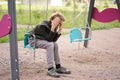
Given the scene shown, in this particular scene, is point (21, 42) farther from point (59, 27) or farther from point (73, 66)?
point (59, 27)

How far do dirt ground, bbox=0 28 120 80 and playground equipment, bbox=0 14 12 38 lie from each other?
108 cm

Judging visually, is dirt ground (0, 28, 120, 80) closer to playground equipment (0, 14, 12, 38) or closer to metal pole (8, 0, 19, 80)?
metal pole (8, 0, 19, 80)

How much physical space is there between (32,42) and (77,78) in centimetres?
115

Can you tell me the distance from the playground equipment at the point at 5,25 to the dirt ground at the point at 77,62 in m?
1.08

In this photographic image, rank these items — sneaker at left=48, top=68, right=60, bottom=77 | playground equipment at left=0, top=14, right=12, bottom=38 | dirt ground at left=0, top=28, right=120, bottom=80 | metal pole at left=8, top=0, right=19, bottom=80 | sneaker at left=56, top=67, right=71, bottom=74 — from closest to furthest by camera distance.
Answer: playground equipment at left=0, top=14, right=12, bottom=38 → metal pole at left=8, top=0, right=19, bottom=80 → sneaker at left=48, top=68, right=60, bottom=77 → dirt ground at left=0, top=28, right=120, bottom=80 → sneaker at left=56, top=67, right=71, bottom=74

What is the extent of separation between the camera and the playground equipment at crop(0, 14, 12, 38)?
5598 millimetres

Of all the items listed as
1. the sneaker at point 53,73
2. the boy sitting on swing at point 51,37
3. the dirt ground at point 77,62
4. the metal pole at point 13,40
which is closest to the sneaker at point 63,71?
the boy sitting on swing at point 51,37

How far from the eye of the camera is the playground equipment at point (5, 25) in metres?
5.60

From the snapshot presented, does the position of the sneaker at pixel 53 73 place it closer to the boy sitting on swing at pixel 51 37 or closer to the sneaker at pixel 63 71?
the boy sitting on swing at pixel 51 37

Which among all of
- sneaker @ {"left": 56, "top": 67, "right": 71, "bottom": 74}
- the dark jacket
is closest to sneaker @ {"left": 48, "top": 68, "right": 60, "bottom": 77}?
sneaker @ {"left": 56, "top": 67, "right": 71, "bottom": 74}

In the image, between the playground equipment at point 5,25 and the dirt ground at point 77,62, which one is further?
the dirt ground at point 77,62

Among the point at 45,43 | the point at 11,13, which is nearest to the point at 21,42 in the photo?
the point at 45,43

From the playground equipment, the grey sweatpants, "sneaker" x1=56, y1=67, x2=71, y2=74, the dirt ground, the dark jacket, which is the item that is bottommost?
the dirt ground

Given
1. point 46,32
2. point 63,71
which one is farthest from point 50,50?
point 63,71
